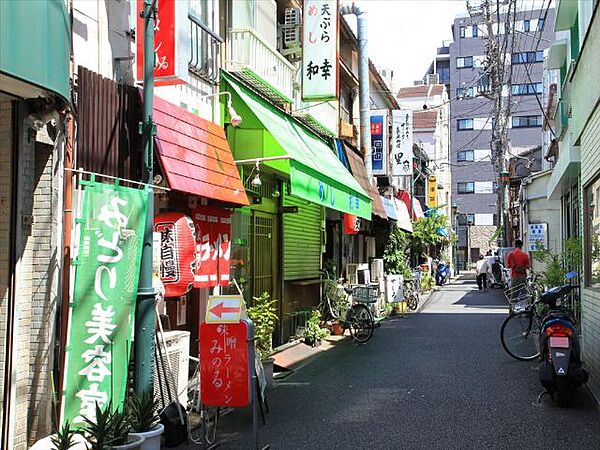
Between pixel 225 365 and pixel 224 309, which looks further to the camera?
pixel 224 309

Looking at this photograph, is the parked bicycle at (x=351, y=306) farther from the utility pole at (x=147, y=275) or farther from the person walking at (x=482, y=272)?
the person walking at (x=482, y=272)

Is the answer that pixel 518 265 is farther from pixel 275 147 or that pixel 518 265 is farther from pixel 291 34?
pixel 275 147

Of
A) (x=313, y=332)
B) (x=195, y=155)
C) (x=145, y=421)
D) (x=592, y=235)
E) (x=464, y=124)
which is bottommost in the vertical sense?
(x=313, y=332)

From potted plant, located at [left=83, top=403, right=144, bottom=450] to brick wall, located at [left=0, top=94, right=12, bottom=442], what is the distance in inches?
50.4

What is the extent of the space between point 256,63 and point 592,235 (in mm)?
6210

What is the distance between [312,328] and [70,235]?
8517mm

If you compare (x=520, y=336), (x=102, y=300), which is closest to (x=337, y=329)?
(x=520, y=336)

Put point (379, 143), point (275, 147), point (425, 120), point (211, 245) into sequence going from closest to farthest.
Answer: point (211, 245)
point (275, 147)
point (379, 143)
point (425, 120)

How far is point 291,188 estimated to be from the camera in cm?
1033

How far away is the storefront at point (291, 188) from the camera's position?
10992mm

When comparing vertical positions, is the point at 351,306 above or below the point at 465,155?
below

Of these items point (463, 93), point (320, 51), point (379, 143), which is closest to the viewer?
point (320, 51)

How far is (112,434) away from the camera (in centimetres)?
534

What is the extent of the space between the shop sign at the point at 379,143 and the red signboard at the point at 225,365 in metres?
16.8
